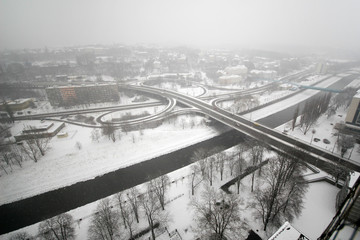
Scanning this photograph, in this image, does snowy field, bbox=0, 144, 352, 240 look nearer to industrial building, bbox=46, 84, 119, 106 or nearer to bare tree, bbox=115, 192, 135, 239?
bare tree, bbox=115, 192, 135, 239

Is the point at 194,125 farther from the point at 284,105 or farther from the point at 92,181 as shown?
the point at 284,105

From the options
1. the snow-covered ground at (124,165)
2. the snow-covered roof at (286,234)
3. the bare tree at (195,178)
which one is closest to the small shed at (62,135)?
the snow-covered ground at (124,165)

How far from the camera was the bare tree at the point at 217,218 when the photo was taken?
20.6 metres

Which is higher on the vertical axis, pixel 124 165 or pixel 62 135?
pixel 62 135

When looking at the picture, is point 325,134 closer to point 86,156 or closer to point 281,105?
point 281,105

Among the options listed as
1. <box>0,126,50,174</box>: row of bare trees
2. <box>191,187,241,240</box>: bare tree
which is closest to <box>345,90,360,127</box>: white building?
<box>191,187,241,240</box>: bare tree

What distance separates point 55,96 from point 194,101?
2590 inches

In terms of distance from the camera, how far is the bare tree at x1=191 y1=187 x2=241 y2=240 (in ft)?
67.7

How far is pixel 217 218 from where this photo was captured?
24031 millimetres

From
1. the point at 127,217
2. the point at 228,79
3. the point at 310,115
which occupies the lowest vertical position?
the point at 127,217

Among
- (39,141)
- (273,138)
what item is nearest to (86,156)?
(39,141)

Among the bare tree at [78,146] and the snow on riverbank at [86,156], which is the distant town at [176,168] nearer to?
the snow on riverbank at [86,156]

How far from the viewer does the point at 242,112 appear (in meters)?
64.8

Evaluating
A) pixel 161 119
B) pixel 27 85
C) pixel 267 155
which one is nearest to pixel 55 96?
pixel 27 85
